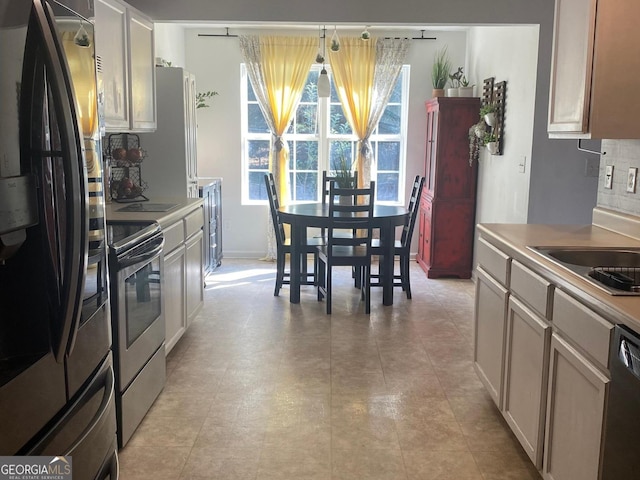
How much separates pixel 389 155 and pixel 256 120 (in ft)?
5.05

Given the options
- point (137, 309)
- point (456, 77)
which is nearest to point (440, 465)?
point (137, 309)

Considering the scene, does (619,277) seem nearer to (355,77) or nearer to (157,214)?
(157,214)

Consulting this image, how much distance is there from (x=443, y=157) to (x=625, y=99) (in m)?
3.44

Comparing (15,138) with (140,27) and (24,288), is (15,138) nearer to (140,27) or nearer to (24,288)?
(24,288)

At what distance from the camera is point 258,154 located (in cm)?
686

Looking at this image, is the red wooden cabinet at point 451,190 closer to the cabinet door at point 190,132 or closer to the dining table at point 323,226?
the dining table at point 323,226

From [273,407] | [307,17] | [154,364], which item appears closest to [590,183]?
[307,17]

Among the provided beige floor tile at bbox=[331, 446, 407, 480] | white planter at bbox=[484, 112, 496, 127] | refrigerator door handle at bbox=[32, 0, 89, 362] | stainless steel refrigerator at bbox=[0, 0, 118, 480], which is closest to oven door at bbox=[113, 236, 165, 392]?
beige floor tile at bbox=[331, 446, 407, 480]

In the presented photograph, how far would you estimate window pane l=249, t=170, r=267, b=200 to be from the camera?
6.89m

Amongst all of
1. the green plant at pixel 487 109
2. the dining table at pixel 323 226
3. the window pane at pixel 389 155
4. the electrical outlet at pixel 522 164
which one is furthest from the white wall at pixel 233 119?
the electrical outlet at pixel 522 164

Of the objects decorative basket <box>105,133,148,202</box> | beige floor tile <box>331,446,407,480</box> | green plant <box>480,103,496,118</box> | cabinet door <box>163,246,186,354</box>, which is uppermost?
green plant <box>480,103,496,118</box>

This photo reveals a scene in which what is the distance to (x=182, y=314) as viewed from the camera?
386 centimetres

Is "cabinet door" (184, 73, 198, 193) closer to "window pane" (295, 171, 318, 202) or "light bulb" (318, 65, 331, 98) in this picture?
"light bulb" (318, 65, 331, 98)

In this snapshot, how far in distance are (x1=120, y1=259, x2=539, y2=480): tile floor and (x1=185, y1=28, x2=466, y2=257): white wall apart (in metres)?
2.20
